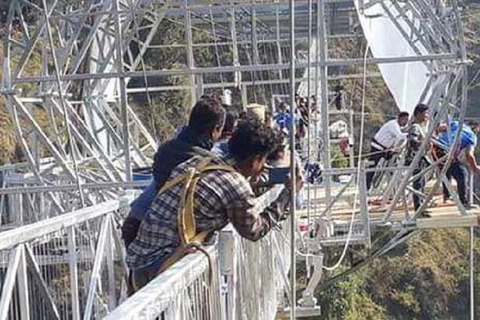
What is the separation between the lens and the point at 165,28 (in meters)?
23.8

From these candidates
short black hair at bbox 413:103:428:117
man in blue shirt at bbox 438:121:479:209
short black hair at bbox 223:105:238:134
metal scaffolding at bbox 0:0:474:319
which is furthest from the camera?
man in blue shirt at bbox 438:121:479:209

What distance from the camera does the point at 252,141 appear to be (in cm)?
336

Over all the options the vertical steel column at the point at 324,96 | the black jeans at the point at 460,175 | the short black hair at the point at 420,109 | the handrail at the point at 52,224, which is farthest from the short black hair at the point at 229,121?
the black jeans at the point at 460,175

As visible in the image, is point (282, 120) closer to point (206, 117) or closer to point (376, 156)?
point (376, 156)

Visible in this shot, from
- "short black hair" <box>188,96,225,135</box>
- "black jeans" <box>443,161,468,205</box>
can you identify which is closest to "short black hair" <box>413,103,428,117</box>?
"black jeans" <box>443,161,468,205</box>

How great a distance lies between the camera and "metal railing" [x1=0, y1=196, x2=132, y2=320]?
150 inches

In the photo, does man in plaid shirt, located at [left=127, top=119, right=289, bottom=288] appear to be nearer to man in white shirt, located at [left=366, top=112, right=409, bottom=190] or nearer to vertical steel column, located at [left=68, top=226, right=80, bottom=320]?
vertical steel column, located at [left=68, top=226, right=80, bottom=320]

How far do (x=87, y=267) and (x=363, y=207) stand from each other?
10.6ft

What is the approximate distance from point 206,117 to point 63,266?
7.27 feet

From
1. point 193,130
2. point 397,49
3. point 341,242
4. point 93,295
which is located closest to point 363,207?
point 341,242

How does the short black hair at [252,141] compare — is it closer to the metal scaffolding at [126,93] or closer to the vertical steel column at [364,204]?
the metal scaffolding at [126,93]

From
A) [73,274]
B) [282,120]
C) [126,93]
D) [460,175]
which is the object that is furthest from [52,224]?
[282,120]

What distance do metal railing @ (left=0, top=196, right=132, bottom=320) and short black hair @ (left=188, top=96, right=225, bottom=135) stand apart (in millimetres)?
764

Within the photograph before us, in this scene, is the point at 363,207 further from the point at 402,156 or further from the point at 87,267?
the point at 87,267
